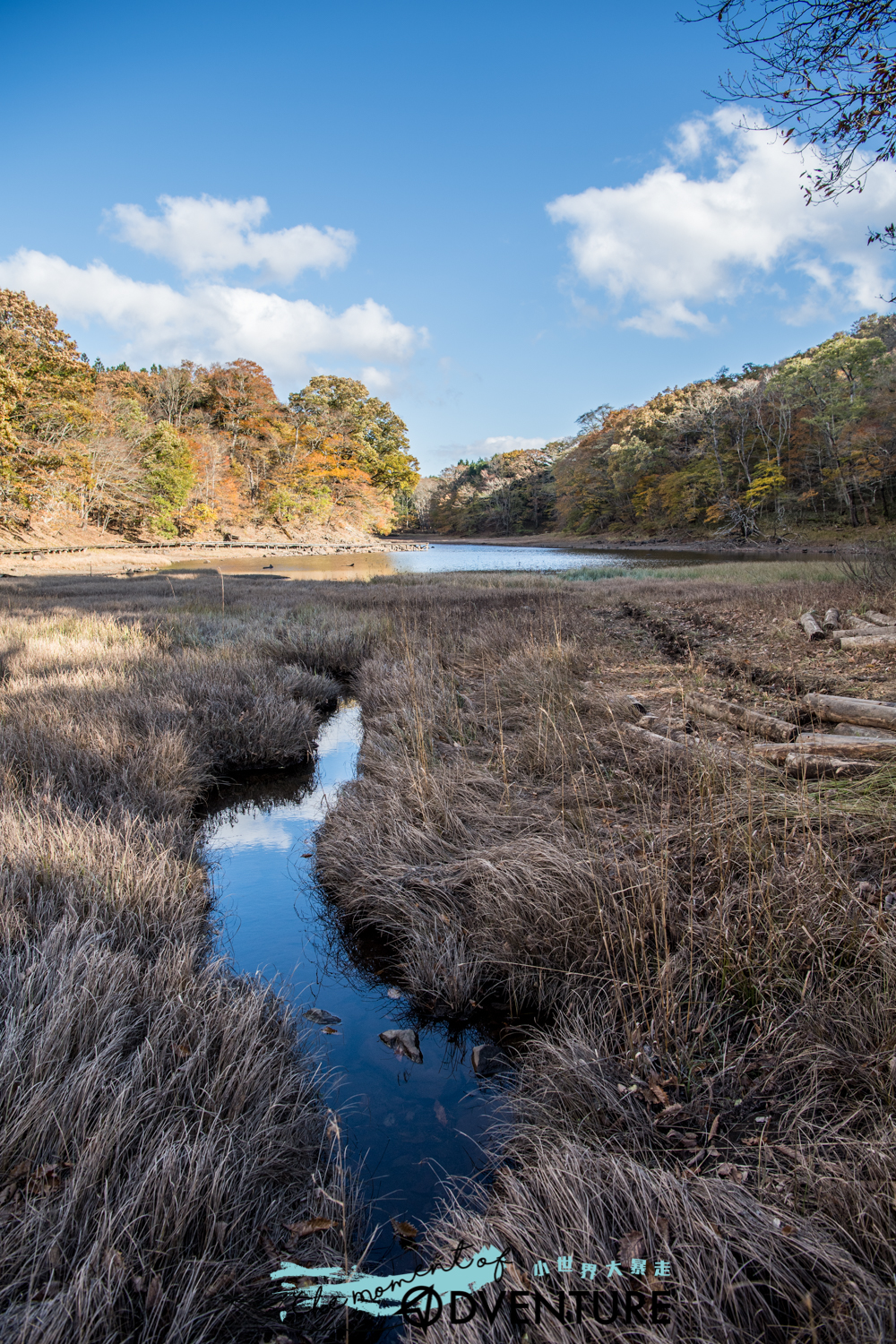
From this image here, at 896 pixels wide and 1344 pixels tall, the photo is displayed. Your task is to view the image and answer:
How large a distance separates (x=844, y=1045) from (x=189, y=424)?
2166 inches

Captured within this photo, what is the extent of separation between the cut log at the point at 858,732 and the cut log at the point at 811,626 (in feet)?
14.9

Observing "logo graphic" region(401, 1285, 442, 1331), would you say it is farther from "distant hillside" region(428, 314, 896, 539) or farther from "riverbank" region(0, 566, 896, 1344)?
"distant hillside" region(428, 314, 896, 539)

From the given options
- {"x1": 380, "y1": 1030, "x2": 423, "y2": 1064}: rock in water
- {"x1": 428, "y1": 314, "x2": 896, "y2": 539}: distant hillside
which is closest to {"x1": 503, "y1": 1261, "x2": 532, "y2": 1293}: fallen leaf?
{"x1": 380, "y1": 1030, "x2": 423, "y2": 1064}: rock in water

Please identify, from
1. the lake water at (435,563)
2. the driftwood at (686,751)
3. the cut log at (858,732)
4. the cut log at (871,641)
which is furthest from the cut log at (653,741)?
the lake water at (435,563)

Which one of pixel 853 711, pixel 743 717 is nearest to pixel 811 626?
pixel 853 711

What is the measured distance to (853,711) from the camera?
4.59 metres

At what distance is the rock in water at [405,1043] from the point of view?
2.51 metres

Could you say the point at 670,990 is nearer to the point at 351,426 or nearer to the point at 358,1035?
the point at 358,1035

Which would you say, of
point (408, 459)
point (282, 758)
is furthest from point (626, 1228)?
point (408, 459)

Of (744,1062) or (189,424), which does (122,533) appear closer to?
(189,424)

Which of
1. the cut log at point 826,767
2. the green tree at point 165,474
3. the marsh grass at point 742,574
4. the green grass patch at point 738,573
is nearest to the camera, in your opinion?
A: the cut log at point 826,767

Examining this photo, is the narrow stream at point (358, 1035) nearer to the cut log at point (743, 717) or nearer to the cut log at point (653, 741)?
the cut log at point (653, 741)

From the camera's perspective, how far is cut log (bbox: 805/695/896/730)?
4297 millimetres

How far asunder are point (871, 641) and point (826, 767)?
16.2 ft
